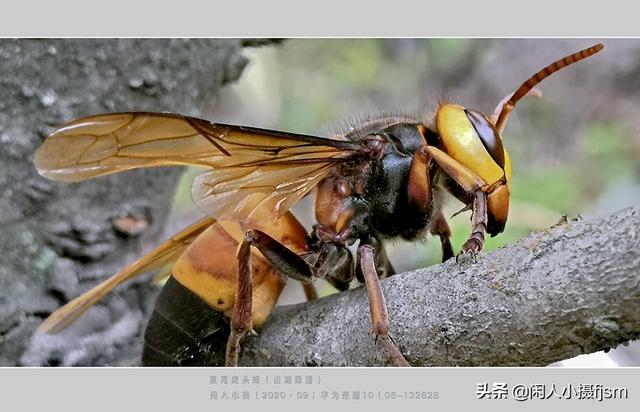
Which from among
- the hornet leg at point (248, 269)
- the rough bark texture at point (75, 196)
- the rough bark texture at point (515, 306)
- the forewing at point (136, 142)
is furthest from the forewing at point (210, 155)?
the rough bark texture at point (75, 196)

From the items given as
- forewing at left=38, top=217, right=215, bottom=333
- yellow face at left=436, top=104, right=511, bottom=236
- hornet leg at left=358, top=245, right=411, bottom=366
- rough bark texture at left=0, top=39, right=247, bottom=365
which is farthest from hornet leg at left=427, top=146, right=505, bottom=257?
rough bark texture at left=0, top=39, right=247, bottom=365

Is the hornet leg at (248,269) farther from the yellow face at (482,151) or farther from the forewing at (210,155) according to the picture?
the yellow face at (482,151)

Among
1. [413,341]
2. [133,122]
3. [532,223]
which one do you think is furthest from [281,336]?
[532,223]

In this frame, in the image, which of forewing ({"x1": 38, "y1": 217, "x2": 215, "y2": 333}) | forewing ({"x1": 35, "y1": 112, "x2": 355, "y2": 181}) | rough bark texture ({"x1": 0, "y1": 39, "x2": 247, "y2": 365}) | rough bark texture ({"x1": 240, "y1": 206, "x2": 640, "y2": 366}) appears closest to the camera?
rough bark texture ({"x1": 240, "y1": 206, "x2": 640, "y2": 366})

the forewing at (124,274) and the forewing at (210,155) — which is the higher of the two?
the forewing at (210,155)

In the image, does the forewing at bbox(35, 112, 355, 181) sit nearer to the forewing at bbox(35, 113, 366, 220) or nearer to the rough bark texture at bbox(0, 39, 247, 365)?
the forewing at bbox(35, 113, 366, 220)

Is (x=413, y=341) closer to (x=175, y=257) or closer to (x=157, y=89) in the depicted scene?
(x=175, y=257)
